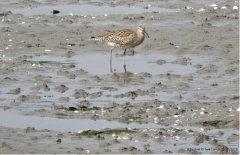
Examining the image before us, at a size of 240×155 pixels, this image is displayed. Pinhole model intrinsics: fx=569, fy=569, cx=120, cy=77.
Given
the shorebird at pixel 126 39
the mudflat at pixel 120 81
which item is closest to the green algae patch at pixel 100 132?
the mudflat at pixel 120 81

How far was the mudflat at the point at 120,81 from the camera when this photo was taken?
30.6 ft

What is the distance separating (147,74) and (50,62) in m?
2.88

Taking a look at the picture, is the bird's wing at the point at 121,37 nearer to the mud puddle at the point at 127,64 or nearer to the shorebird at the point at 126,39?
the shorebird at the point at 126,39

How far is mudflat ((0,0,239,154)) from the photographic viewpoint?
30.6ft

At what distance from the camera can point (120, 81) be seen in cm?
1359

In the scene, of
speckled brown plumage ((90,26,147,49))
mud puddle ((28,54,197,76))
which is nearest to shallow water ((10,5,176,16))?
speckled brown plumage ((90,26,147,49))

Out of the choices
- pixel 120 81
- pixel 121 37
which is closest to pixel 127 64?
pixel 121 37

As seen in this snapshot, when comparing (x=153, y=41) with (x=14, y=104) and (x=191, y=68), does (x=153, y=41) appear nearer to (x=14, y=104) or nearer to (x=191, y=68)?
(x=191, y=68)

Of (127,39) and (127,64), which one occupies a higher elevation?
(127,39)

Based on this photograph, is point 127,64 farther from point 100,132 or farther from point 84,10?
point 84,10

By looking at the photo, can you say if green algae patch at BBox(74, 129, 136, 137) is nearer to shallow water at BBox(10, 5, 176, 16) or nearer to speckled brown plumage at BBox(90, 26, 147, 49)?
speckled brown plumage at BBox(90, 26, 147, 49)

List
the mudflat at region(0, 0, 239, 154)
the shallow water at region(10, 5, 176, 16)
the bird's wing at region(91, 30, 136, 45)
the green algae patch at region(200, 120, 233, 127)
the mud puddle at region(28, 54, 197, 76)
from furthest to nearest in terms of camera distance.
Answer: the shallow water at region(10, 5, 176, 16) → the bird's wing at region(91, 30, 136, 45) → the mud puddle at region(28, 54, 197, 76) → the green algae patch at region(200, 120, 233, 127) → the mudflat at region(0, 0, 239, 154)

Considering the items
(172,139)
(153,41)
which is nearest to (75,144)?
(172,139)

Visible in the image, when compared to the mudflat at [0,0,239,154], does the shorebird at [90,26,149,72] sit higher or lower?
higher
